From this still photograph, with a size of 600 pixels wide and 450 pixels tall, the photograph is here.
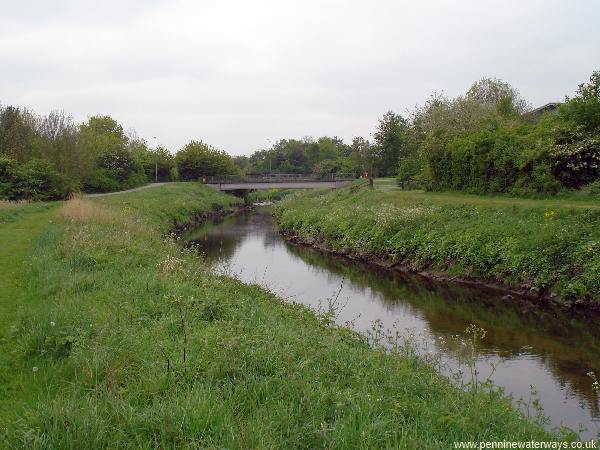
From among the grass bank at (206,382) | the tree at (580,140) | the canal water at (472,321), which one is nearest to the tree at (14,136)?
the canal water at (472,321)

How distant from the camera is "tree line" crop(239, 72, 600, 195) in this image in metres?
22.8

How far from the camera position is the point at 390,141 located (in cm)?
5278

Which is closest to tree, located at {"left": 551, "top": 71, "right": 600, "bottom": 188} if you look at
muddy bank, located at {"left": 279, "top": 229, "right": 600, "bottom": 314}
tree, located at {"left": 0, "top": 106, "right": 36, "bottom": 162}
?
muddy bank, located at {"left": 279, "top": 229, "right": 600, "bottom": 314}

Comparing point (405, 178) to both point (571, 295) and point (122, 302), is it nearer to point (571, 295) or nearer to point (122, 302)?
point (571, 295)

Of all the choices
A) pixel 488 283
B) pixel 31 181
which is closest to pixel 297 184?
pixel 31 181

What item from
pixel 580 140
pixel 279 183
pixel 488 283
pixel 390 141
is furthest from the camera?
pixel 279 183

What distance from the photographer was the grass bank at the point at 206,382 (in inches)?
205

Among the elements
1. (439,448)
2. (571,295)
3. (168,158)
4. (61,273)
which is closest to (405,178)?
(571,295)

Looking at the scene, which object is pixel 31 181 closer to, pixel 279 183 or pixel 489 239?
pixel 489 239

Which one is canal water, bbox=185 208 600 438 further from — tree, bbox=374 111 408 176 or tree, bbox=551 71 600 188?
tree, bbox=374 111 408 176

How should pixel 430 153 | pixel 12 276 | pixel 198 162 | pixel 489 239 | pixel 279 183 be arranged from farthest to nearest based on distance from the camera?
pixel 198 162
pixel 279 183
pixel 430 153
pixel 489 239
pixel 12 276

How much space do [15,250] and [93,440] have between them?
43.4 ft

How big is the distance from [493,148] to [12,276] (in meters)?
22.6

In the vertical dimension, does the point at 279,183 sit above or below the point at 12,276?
above
